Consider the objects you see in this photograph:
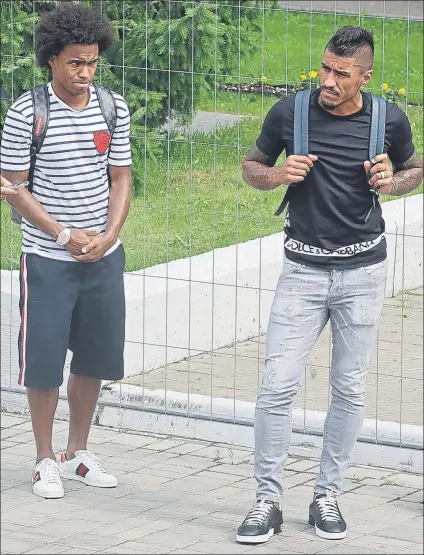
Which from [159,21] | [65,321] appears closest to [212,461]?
[65,321]

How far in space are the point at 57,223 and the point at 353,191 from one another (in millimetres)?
1272

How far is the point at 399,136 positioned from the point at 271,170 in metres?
0.51

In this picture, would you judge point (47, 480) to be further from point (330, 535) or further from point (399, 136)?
point (399, 136)

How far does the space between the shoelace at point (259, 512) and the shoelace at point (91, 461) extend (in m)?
0.96

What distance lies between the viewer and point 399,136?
5523 mm

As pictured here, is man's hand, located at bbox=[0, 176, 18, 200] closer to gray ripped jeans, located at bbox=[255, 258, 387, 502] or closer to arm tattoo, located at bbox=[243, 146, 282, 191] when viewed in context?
arm tattoo, located at bbox=[243, 146, 282, 191]

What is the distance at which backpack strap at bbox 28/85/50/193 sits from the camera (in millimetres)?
5910

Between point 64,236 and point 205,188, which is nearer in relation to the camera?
point 64,236

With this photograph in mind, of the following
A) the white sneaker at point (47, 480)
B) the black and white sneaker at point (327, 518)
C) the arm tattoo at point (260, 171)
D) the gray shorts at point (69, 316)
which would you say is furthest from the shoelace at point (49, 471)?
the arm tattoo at point (260, 171)

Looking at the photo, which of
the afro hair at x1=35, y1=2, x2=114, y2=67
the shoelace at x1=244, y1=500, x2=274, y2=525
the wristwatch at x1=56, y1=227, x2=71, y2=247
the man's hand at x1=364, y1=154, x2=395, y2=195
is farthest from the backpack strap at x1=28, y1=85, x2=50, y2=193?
the shoelace at x1=244, y1=500, x2=274, y2=525

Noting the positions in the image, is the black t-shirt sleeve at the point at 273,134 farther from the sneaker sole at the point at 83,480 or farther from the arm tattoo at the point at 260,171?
the sneaker sole at the point at 83,480

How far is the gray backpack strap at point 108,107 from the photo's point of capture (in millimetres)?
6062

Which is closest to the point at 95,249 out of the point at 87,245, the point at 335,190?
the point at 87,245

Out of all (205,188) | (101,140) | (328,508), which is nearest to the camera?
(328,508)
